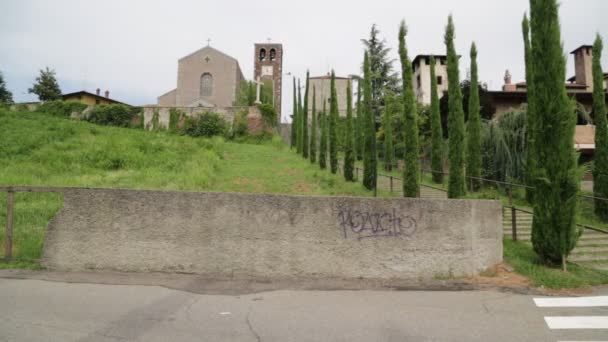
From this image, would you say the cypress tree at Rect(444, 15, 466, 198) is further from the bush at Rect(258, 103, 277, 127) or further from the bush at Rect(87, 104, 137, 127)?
the bush at Rect(87, 104, 137, 127)

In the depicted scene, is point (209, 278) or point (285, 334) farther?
point (209, 278)

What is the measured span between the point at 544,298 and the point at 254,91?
41.1m

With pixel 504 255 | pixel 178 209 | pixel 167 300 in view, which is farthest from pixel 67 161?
pixel 504 255

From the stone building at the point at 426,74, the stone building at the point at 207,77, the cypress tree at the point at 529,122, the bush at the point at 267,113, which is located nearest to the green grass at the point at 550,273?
the cypress tree at the point at 529,122

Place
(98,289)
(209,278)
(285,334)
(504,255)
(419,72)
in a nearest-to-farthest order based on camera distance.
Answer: (285,334)
(98,289)
(209,278)
(504,255)
(419,72)

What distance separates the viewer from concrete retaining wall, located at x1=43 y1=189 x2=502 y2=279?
215 inches

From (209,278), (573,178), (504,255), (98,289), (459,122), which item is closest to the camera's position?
(98,289)

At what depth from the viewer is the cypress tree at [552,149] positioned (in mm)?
6234

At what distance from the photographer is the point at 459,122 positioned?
14.6 m

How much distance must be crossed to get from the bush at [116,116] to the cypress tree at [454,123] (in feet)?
98.3

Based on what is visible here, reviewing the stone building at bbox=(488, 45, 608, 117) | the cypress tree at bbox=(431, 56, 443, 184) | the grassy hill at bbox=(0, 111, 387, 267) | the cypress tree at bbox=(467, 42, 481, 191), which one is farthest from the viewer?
the stone building at bbox=(488, 45, 608, 117)

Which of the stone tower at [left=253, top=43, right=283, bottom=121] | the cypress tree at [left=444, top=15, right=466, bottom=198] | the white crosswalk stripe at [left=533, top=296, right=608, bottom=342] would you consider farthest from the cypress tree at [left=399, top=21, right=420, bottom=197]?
the stone tower at [left=253, top=43, right=283, bottom=121]

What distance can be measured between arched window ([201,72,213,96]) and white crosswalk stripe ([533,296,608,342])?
45.7 m

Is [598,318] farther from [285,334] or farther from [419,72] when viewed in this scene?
[419,72]
